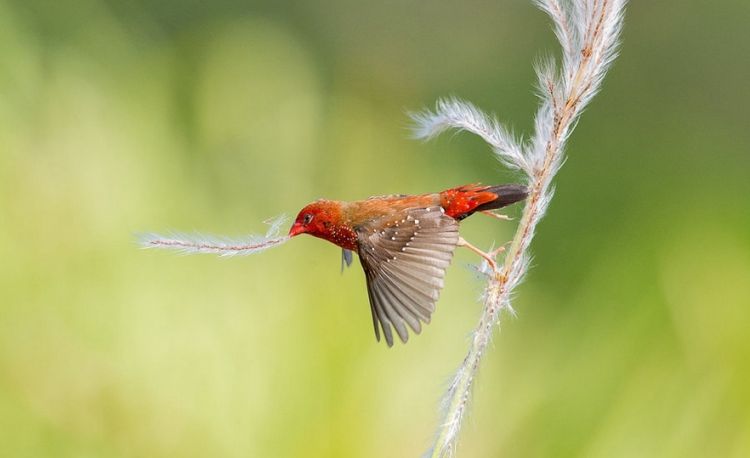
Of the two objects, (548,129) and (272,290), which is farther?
(272,290)

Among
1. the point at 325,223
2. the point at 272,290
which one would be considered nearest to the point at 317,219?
the point at 325,223

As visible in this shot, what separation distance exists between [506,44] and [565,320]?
0.77m

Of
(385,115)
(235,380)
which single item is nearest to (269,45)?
(385,115)

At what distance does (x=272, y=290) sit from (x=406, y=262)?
1.44ft

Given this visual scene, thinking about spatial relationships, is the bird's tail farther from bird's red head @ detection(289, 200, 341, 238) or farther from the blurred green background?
the blurred green background

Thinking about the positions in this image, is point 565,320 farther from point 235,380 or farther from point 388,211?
point 388,211

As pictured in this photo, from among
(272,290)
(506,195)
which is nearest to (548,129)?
(506,195)

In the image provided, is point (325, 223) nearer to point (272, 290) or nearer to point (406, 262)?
point (406, 262)

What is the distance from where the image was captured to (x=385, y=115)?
104 cm

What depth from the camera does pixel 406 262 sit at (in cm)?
35

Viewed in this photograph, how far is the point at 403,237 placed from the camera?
37 centimetres

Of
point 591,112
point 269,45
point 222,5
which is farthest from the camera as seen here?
point 222,5

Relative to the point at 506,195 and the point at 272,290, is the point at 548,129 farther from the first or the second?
the point at 272,290

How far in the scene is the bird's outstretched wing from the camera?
34 cm
